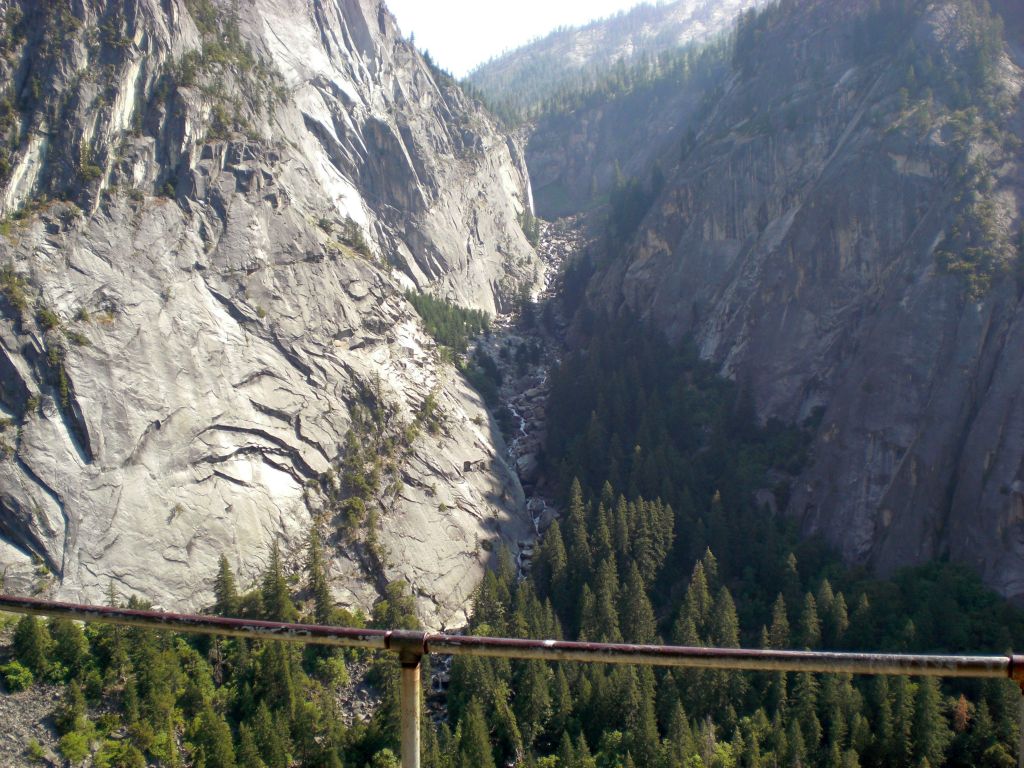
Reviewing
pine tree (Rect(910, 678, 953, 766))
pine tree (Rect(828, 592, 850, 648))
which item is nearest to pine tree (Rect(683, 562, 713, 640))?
pine tree (Rect(828, 592, 850, 648))

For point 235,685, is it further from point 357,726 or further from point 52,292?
point 52,292

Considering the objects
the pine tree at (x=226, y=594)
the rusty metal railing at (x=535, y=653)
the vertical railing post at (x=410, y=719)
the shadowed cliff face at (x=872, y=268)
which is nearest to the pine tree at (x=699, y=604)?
the shadowed cliff face at (x=872, y=268)

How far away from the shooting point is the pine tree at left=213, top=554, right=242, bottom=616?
56156 mm

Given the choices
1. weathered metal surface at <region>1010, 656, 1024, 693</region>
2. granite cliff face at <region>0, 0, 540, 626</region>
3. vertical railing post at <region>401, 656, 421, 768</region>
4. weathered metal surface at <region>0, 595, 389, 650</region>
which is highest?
granite cliff face at <region>0, 0, 540, 626</region>

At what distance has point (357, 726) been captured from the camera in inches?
1972

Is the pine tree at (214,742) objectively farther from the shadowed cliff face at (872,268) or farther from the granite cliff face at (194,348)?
the shadowed cliff face at (872,268)

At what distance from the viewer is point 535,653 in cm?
788

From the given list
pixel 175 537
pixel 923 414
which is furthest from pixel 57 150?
pixel 923 414

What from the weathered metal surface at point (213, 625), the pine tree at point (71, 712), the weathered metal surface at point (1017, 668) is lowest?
the pine tree at point (71, 712)

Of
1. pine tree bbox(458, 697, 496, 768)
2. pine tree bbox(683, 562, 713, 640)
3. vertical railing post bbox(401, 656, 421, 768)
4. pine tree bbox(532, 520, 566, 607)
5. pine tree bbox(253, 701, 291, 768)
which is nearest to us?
vertical railing post bbox(401, 656, 421, 768)

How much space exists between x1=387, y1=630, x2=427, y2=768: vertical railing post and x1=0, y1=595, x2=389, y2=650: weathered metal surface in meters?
0.17

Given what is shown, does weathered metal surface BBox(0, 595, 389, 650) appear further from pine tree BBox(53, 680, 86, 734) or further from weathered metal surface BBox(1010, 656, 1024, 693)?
pine tree BBox(53, 680, 86, 734)

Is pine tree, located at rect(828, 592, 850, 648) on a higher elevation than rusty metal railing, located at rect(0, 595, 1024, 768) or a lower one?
lower

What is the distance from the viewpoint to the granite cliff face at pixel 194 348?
57.6 metres
